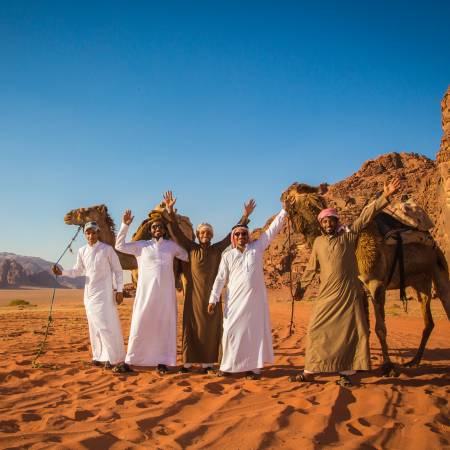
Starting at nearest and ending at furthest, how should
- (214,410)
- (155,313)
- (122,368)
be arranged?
(214,410) < (122,368) < (155,313)

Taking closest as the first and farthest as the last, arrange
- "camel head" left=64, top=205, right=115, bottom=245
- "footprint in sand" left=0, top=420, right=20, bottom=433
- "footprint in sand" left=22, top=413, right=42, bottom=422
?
1. "footprint in sand" left=0, top=420, right=20, bottom=433
2. "footprint in sand" left=22, top=413, right=42, bottom=422
3. "camel head" left=64, top=205, right=115, bottom=245

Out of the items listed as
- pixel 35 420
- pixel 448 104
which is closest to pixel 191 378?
pixel 35 420

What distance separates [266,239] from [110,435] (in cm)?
345

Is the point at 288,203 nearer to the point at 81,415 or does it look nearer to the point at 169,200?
the point at 169,200

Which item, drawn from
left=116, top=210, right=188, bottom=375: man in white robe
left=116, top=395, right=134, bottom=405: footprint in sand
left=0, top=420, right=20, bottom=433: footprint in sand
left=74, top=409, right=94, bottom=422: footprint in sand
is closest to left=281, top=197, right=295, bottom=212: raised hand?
left=116, top=210, right=188, bottom=375: man in white robe

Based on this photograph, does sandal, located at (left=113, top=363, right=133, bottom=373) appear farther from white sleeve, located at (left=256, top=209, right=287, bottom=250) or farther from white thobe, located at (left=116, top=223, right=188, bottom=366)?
white sleeve, located at (left=256, top=209, right=287, bottom=250)

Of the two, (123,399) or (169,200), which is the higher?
(169,200)

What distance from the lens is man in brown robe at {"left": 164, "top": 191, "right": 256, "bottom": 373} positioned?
6297 mm

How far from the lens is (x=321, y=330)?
5.38 meters

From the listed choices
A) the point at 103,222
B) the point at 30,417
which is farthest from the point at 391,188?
the point at 103,222

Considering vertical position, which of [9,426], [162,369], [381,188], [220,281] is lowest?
[9,426]

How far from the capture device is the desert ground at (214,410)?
3.57 meters

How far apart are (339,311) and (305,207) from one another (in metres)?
1.82

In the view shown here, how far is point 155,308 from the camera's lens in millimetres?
6348
